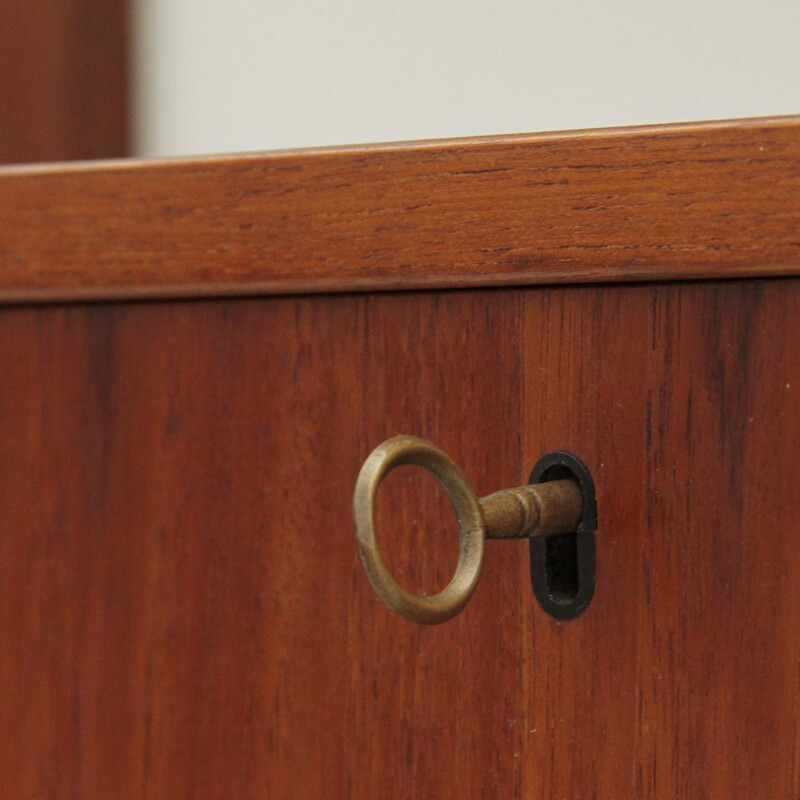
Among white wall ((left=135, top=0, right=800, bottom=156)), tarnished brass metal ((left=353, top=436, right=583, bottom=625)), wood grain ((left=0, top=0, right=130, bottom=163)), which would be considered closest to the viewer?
tarnished brass metal ((left=353, top=436, right=583, bottom=625))

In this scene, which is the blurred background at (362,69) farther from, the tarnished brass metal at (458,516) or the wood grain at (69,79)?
the tarnished brass metal at (458,516)

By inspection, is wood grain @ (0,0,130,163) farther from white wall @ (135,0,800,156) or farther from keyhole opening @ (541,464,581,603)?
keyhole opening @ (541,464,581,603)

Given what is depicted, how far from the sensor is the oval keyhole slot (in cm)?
27

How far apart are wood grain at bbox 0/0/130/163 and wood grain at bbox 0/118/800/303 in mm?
208

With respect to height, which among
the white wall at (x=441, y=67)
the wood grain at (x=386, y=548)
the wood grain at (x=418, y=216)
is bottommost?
the wood grain at (x=386, y=548)

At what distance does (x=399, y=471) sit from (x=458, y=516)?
57 millimetres

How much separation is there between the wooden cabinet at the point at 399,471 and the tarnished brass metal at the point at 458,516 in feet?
0.05

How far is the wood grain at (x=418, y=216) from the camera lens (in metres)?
0.24

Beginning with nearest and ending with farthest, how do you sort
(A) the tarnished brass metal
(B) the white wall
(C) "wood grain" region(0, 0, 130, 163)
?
(A) the tarnished brass metal
(B) the white wall
(C) "wood grain" region(0, 0, 130, 163)

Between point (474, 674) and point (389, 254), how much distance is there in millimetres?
109

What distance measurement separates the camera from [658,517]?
258 mm

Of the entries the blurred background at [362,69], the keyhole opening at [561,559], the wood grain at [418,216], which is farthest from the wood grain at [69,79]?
the keyhole opening at [561,559]

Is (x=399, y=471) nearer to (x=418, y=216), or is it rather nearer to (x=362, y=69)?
(x=418, y=216)

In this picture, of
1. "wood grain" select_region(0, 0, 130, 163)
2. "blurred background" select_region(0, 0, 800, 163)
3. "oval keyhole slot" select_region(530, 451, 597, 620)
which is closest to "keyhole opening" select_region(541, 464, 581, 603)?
"oval keyhole slot" select_region(530, 451, 597, 620)
